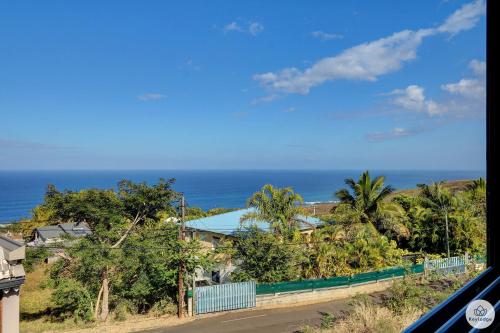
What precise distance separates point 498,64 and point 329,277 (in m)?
8.36

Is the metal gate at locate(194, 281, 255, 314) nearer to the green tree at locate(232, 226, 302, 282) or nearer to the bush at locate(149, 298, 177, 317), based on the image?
the green tree at locate(232, 226, 302, 282)

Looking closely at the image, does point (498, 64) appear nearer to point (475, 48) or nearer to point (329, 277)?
point (475, 48)

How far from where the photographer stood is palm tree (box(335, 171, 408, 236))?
10.6 m

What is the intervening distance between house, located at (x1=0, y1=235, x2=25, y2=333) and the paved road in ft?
11.5

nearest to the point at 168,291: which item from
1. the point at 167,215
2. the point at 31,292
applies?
the point at 167,215

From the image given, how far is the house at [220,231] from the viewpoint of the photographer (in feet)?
29.0

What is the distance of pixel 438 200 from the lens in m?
10.1

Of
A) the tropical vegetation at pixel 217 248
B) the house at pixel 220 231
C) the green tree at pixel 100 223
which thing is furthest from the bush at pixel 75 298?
the house at pixel 220 231

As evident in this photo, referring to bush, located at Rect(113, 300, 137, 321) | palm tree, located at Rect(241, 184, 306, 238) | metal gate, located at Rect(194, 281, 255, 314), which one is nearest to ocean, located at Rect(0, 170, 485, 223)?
palm tree, located at Rect(241, 184, 306, 238)

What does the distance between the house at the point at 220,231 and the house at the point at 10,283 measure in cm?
456

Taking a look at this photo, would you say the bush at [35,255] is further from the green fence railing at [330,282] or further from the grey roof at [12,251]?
the green fence railing at [330,282]

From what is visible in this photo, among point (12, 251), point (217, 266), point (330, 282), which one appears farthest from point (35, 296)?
point (330, 282)

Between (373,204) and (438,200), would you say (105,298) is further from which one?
(438,200)

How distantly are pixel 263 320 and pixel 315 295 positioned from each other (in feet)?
5.75
